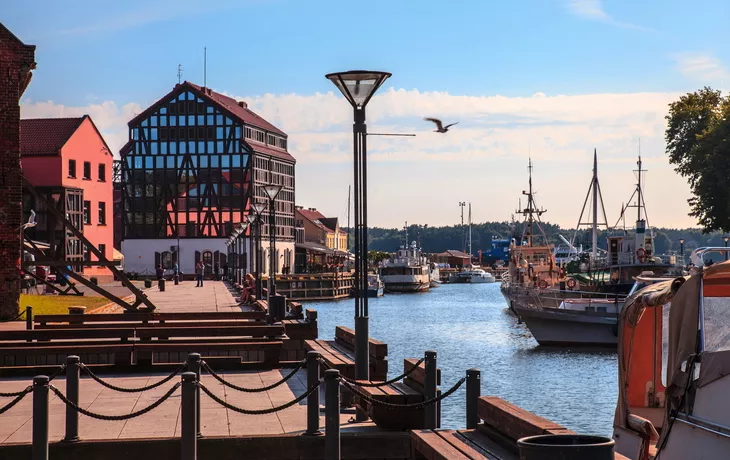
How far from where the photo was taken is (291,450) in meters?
13.1

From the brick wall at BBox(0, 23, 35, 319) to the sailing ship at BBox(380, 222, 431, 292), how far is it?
11100cm

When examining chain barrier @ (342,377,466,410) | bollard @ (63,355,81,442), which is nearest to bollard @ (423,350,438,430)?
chain barrier @ (342,377,466,410)

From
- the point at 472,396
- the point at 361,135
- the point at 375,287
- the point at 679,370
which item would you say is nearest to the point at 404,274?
the point at 375,287

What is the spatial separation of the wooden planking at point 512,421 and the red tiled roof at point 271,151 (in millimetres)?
109439

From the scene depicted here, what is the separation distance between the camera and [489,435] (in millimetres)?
11141

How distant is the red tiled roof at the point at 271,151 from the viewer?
121 meters

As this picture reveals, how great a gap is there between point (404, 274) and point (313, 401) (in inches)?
5278

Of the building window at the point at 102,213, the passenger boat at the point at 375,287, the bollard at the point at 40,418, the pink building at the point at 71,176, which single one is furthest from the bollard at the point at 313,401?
the passenger boat at the point at 375,287

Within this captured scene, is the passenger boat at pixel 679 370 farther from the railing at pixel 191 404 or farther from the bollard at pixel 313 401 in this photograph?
the bollard at pixel 313 401

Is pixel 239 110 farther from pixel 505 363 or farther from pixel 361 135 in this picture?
pixel 361 135

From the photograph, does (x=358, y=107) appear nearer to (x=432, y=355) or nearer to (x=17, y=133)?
(x=432, y=355)

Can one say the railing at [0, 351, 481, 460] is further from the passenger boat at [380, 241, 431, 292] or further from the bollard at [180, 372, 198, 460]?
the passenger boat at [380, 241, 431, 292]

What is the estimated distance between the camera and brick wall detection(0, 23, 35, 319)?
112 feet

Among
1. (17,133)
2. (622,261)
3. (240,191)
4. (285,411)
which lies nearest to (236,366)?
(285,411)
